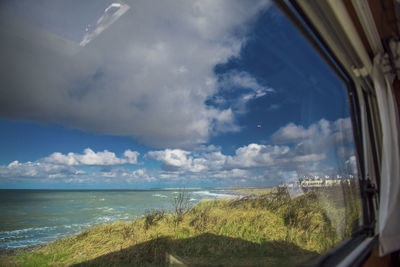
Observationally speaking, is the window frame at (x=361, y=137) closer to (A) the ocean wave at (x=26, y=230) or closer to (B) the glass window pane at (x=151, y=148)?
(B) the glass window pane at (x=151, y=148)

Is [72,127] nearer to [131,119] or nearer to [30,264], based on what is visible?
[30,264]

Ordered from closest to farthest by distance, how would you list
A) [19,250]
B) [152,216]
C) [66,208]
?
[19,250] → [66,208] → [152,216]

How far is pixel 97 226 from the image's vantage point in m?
0.97

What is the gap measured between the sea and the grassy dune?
0.04 m

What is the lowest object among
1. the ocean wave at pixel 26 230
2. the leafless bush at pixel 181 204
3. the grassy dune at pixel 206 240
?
the grassy dune at pixel 206 240

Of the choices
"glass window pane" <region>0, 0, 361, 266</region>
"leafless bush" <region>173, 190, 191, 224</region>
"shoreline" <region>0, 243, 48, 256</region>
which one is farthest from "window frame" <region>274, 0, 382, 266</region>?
"shoreline" <region>0, 243, 48, 256</region>

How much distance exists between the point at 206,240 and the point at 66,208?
61 cm

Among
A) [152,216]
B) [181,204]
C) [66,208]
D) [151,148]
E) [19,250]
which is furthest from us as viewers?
[151,148]

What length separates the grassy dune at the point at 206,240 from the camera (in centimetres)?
75

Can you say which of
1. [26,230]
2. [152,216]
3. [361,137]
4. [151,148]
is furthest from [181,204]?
[361,137]

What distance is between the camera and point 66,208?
89 centimetres

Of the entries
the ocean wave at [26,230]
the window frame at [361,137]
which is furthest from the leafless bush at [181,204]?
the window frame at [361,137]

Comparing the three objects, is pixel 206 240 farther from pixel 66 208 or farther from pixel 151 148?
pixel 151 148

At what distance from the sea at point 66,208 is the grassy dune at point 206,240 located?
0.04 m
